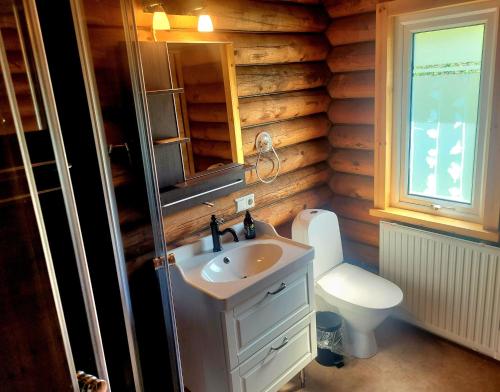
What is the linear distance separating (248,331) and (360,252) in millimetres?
1592

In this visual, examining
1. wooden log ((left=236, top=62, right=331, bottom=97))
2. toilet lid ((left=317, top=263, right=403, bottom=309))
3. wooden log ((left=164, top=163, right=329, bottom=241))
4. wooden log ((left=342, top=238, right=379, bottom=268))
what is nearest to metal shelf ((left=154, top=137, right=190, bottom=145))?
wooden log ((left=164, top=163, right=329, bottom=241))

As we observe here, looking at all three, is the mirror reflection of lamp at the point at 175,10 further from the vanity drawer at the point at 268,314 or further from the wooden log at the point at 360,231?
the wooden log at the point at 360,231

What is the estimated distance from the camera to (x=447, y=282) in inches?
99.0

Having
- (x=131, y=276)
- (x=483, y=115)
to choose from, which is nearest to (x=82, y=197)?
(x=131, y=276)

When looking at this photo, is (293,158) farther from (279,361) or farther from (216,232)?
(279,361)

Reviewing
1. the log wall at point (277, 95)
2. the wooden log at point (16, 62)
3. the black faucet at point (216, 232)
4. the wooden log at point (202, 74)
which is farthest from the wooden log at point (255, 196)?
the wooden log at point (16, 62)

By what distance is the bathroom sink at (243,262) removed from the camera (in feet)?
6.96

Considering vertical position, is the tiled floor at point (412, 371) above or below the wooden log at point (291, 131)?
below

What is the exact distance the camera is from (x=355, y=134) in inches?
116

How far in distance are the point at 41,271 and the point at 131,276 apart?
0.57m

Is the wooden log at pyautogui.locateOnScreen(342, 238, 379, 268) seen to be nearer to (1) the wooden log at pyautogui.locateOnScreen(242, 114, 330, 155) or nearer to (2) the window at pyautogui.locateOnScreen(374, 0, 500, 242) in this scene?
(2) the window at pyautogui.locateOnScreen(374, 0, 500, 242)

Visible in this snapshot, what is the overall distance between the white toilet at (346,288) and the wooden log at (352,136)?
618mm

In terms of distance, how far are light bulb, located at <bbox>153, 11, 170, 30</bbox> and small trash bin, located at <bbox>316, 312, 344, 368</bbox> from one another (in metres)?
1.97

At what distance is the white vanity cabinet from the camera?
1845 mm
